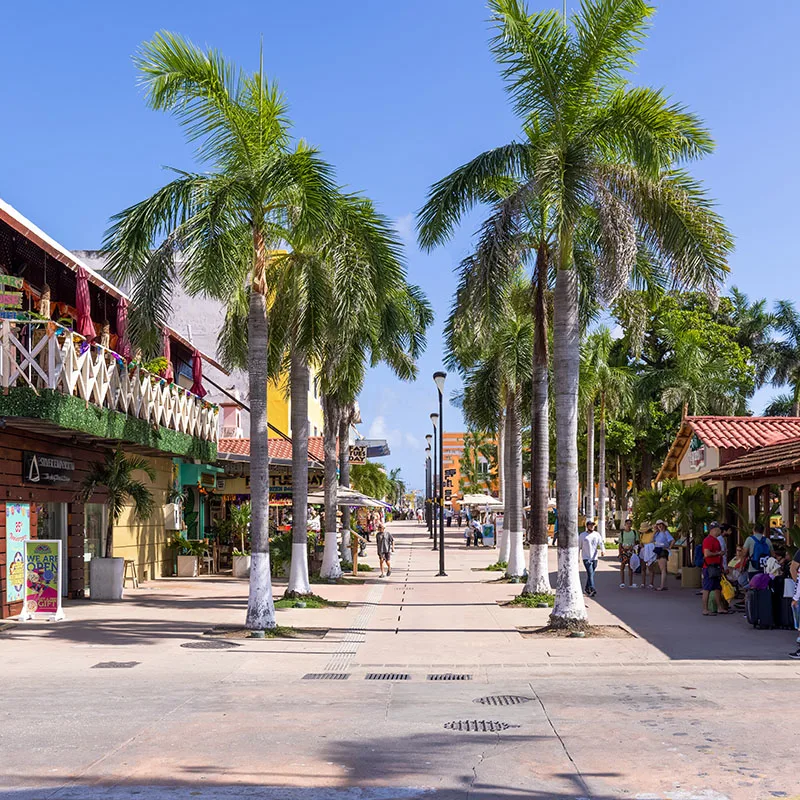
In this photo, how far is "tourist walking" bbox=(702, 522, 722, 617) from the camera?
752 inches

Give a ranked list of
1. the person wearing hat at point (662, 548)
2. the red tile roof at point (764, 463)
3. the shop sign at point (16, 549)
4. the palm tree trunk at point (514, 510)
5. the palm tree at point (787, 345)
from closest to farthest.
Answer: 1. the shop sign at point (16, 549)
2. the red tile roof at point (764, 463)
3. the person wearing hat at point (662, 548)
4. the palm tree trunk at point (514, 510)
5. the palm tree at point (787, 345)

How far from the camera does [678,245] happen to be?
1720 centimetres

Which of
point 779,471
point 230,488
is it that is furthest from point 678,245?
point 230,488

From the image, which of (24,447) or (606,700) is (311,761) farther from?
(24,447)

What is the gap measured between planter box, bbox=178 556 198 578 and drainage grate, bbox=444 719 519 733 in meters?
21.6

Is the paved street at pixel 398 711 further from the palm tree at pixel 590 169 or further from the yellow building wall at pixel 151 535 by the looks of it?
the yellow building wall at pixel 151 535

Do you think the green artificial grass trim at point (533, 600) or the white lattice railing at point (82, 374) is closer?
the white lattice railing at point (82, 374)

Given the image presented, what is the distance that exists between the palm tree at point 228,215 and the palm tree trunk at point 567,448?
411cm

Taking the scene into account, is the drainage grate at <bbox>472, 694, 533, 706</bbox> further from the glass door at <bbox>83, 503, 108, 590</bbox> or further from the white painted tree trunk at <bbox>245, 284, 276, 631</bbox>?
the glass door at <bbox>83, 503, 108, 590</bbox>

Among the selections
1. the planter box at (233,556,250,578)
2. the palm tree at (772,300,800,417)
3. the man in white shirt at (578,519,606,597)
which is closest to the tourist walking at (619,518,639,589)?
the man in white shirt at (578,519,606,597)

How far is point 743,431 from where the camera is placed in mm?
28141

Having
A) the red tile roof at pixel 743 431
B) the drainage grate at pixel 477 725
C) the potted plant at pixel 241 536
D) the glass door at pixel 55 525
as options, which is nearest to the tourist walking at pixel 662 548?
the red tile roof at pixel 743 431

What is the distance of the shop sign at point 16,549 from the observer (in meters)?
17.9

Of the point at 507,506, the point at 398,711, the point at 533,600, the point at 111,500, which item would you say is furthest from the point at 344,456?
the point at 398,711
